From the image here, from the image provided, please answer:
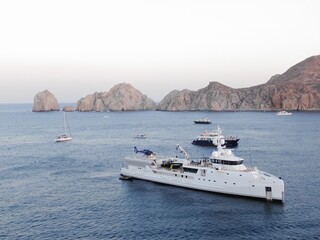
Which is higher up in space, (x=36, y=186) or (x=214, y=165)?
(x=214, y=165)

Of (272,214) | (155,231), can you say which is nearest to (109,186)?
(155,231)

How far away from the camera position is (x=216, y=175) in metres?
65.6

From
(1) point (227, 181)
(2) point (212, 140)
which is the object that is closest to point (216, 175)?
(1) point (227, 181)

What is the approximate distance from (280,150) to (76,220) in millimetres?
72409

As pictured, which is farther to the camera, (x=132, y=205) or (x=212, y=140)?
(x=212, y=140)

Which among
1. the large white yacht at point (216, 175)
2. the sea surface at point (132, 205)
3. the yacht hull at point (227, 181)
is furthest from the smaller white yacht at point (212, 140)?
the yacht hull at point (227, 181)

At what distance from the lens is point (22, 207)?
60219 millimetres

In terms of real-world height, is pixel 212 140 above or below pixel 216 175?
above

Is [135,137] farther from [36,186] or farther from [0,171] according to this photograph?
[36,186]

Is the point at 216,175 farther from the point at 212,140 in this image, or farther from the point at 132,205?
the point at 212,140

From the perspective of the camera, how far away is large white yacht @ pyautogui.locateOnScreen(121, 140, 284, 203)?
6047 cm

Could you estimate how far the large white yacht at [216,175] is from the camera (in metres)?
60.5

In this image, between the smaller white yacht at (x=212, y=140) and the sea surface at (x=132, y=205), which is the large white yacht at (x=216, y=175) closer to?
Result: the sea surface at (x=132, y=205)

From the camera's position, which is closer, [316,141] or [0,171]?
[0,171]
